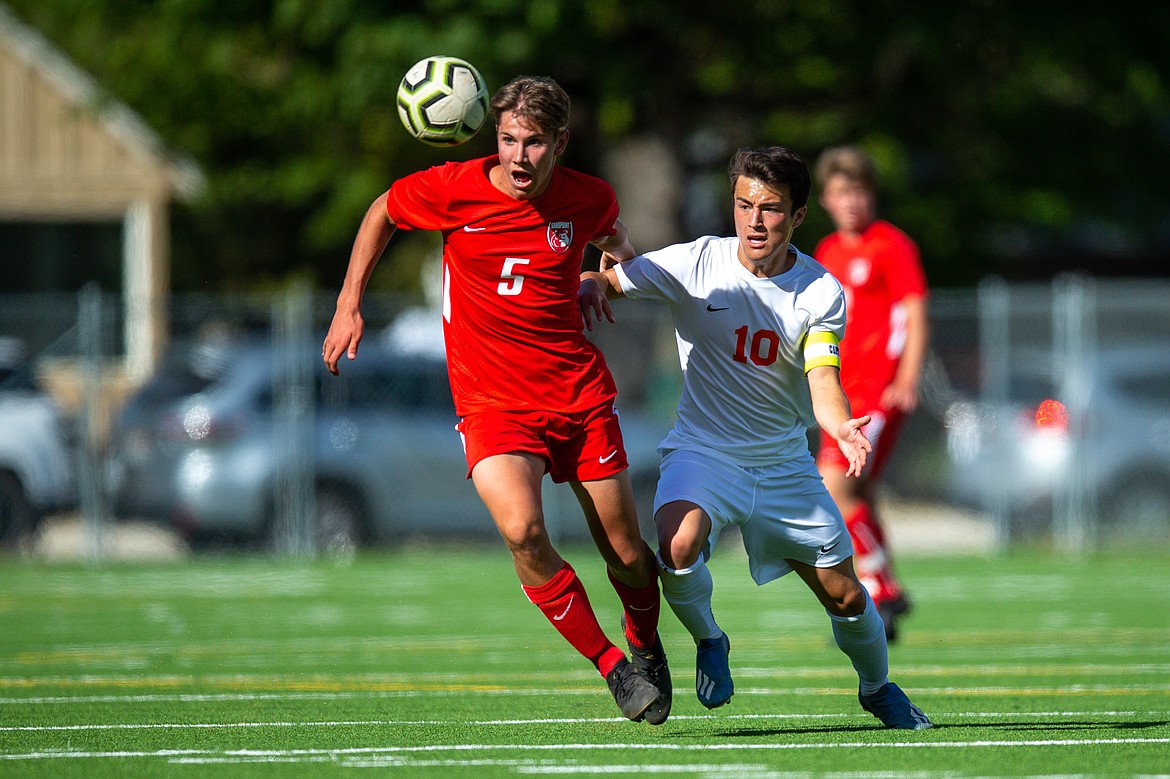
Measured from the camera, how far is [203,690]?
7832mm

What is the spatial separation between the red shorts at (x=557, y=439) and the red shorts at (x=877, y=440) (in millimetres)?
3323

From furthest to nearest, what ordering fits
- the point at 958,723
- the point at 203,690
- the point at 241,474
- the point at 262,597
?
the point at 241,474, the point at 262,597, the point at 203,690, the point at 958,723

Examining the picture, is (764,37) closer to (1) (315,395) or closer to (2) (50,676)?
(1) (315,395)

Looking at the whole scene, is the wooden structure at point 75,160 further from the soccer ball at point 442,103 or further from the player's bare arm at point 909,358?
the soccer ball at point 442,103

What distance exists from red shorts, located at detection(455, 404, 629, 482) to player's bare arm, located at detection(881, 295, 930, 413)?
3.64m

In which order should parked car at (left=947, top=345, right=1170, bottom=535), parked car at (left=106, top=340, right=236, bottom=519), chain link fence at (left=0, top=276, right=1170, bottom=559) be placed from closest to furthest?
parked car at (left=106, top=340, right=236, bottom=519)
chain link fence at (left=0, top=276, right=1170, bottom=559)
parked car at (left=947, top=345, right=1170, bottom=535)

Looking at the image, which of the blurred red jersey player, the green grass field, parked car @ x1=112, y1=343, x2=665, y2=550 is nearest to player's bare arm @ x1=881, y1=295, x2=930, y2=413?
the blurred red jersey player

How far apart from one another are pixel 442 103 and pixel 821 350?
172cm

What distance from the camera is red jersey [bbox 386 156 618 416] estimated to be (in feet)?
21.3

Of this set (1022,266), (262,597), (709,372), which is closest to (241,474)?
(262,597)

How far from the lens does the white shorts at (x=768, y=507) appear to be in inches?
247

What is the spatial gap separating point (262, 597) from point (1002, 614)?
5380 millimetres

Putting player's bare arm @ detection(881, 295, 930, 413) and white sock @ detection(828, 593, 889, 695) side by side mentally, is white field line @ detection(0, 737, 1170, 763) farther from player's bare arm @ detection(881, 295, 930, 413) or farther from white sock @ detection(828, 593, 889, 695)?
player's bare arm @ detection(881, 295, 930, 413)

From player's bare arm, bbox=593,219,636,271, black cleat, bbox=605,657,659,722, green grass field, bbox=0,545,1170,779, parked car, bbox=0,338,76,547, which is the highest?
player's bare arm, bbox=593,219,636,271
